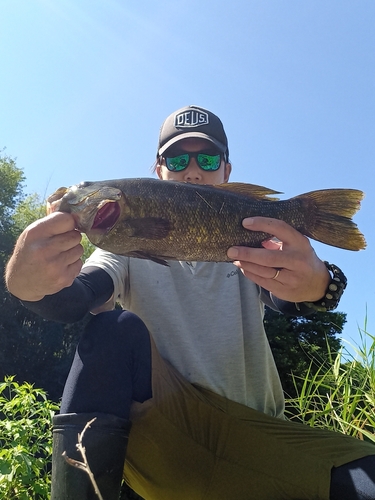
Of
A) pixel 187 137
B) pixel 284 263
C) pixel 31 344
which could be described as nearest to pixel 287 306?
pixel 284 263

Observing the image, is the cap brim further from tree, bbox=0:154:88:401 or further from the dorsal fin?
tree, bbox=0:154:88:401

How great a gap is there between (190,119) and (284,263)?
1.88m

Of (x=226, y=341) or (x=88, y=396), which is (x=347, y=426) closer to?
(x=226, y=341)

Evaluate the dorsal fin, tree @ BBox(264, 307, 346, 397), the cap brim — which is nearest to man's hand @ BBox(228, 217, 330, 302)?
the dorsal fin

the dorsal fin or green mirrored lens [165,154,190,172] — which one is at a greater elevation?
green mirrored lens [165,154,190,172]

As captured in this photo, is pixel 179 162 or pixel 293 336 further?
pixel 293 336

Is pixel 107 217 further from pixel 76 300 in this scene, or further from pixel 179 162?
pixel 179 162

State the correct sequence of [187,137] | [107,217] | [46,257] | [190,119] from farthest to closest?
[190,119] < [187,137] < [107,217] < [46,257]

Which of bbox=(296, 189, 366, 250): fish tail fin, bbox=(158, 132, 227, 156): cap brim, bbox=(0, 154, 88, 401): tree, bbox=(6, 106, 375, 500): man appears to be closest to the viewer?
bbox=(6, 106, 375, 500): man

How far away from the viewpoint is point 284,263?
2156 millimetres

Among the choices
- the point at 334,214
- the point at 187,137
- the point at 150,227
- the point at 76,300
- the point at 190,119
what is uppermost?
the point at 190,119

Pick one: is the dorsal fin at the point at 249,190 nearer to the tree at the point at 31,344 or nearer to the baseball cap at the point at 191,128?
the baseball cap at the point at 191,128

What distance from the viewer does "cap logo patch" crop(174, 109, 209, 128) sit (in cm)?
350

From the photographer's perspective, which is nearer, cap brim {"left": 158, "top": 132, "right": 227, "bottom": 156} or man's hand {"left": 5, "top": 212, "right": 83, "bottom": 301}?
man's hand {"left": 5, "top": 212, "right": 83, "bottom": 301}
